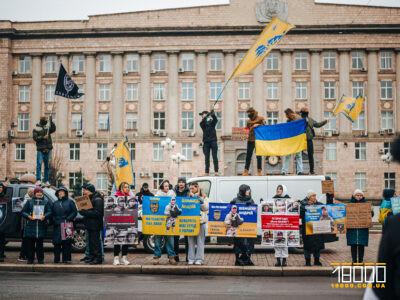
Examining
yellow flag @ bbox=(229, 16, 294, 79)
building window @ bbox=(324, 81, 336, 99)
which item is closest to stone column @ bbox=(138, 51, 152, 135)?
building window @ bbox=(324, 81, 336, 99)

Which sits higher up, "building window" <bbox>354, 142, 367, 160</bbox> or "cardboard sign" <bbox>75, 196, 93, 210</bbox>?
"building window" <bbox>354, 142, 367, 160</bbox>

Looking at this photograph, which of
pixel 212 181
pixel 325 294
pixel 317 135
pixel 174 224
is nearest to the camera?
pixel 325 294

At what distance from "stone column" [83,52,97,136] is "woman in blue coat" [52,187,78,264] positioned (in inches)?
1620

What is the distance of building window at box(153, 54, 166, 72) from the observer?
53156mm

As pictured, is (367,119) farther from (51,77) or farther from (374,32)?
(51,77)

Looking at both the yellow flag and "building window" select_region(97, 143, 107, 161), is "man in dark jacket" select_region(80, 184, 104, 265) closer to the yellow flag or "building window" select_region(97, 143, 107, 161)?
the yellow flag

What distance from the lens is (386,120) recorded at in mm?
51625

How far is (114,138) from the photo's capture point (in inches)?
2074

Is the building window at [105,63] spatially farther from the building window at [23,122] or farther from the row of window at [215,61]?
the building window at [23,122]

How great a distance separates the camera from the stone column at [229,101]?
51969 millimetres

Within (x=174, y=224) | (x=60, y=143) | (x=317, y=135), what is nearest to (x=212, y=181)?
(x=174, y=224)

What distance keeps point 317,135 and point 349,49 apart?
9.78 m

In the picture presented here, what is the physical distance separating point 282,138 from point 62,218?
7.44 meters

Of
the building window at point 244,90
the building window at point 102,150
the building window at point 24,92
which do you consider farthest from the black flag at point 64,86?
the building window at point 24,92
